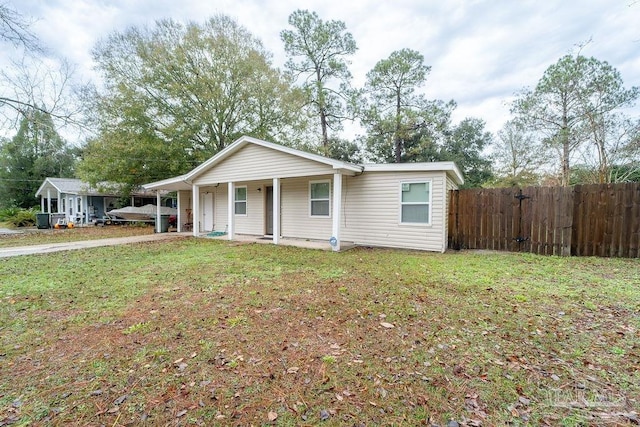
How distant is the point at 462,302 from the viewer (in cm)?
401

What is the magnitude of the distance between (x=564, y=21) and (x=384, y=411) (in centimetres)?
1446

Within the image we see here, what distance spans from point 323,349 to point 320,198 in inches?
311

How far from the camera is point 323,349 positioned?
110 inches

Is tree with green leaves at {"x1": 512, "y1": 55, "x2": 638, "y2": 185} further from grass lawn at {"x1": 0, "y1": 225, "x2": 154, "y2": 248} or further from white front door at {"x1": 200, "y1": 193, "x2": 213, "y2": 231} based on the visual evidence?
grass lawn at {"x1": 0, "y1": 225, "x2": 154, "y2": 248}

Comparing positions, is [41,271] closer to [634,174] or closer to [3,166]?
[634,174]

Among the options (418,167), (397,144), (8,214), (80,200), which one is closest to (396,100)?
(397,144)

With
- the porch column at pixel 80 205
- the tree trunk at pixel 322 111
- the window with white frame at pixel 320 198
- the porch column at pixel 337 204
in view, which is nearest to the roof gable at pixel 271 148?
the porch column at pixel 337 204

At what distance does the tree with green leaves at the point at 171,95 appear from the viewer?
15.4 meters

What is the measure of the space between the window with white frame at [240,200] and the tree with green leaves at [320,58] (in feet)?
27.5

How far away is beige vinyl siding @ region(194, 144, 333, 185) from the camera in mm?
9039

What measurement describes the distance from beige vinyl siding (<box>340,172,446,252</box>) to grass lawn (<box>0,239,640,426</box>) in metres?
3.06

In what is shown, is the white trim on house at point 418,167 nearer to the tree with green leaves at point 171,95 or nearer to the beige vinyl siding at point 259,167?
the beige vinyl siding at point 259,167

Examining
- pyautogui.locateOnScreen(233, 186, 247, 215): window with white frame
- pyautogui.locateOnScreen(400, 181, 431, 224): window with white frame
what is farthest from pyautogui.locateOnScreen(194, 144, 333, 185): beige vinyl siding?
pyautogui.locateOnScreen(400, 181, 431, 224): window with white frame

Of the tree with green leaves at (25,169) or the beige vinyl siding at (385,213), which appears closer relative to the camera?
the beige vinyl siding at (385,213)
